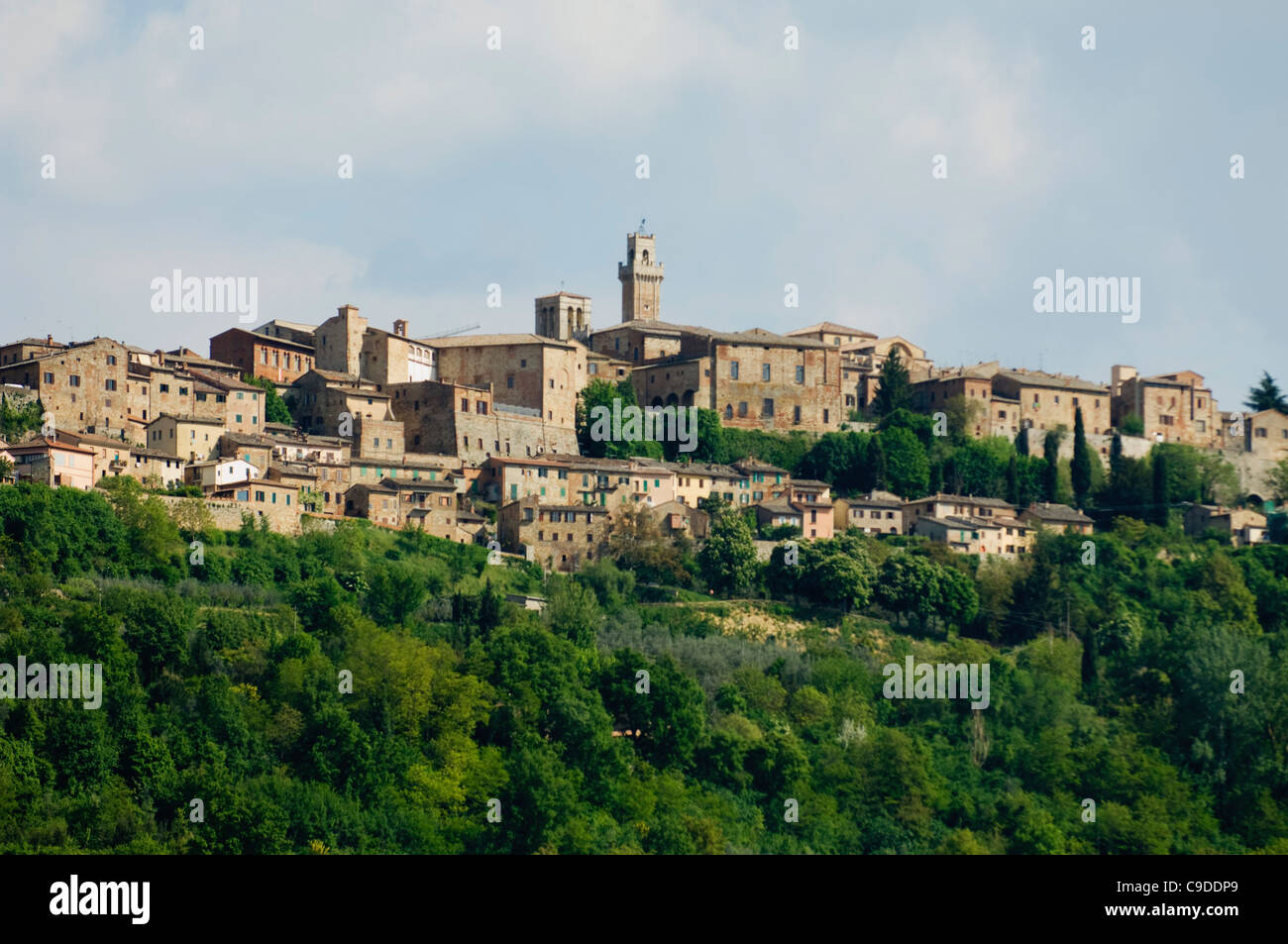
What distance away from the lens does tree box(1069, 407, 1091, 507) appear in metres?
77.4

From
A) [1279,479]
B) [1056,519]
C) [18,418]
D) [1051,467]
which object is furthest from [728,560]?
[1279,479]

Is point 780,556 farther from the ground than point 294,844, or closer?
farther from the ground

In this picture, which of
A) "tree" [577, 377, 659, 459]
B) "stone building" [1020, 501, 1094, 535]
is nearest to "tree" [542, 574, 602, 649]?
"tree" [577, 377, 659, 459]

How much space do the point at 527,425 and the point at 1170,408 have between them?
28840 millimetres

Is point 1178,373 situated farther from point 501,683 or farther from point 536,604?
point 501,683

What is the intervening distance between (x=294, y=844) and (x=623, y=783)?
892 cm

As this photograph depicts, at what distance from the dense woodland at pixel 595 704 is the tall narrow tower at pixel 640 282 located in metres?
34.5

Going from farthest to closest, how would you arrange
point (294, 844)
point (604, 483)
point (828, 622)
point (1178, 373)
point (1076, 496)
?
point (1178, 373) < point (1076, 496) < point (604, 483) < point (828, 622) < point (294, 844)

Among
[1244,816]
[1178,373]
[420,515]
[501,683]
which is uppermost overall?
[1178,373]

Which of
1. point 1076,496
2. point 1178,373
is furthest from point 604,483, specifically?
point 1178,373

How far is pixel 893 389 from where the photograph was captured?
3268 inches

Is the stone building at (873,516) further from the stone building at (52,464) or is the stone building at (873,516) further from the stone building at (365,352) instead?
the stone building at (52,464)

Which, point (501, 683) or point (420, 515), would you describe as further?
point (420, 515)
